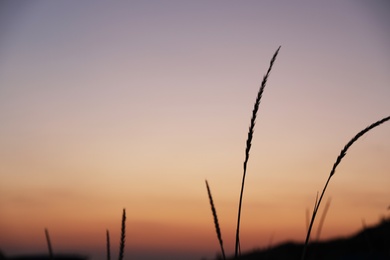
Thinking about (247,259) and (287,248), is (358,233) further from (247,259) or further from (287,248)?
(247,259)

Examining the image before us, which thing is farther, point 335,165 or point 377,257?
Result: point 377,257

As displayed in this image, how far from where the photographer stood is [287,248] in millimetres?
6727

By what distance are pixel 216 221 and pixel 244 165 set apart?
21cm

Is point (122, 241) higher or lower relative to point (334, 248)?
lower

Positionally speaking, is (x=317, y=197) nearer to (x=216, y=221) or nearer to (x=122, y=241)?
(x=216, y=221)

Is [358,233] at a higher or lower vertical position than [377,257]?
higher

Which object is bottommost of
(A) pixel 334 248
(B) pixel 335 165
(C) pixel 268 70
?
(B) pixel 335 165

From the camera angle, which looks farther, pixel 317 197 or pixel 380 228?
pixel 380 228

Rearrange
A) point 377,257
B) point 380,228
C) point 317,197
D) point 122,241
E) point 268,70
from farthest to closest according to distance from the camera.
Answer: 1. point 380,228
2. point 377,257
3. point 317,197
4. point 268,70
5. point 122,241

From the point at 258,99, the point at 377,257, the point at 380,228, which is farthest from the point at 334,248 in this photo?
the point at 258,99

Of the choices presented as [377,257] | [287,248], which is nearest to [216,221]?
[377,257]

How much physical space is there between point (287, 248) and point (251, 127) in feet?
17.2

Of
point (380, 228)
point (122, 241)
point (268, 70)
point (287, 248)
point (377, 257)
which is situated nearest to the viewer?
point (122, 241)

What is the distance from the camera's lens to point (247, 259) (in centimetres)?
631
